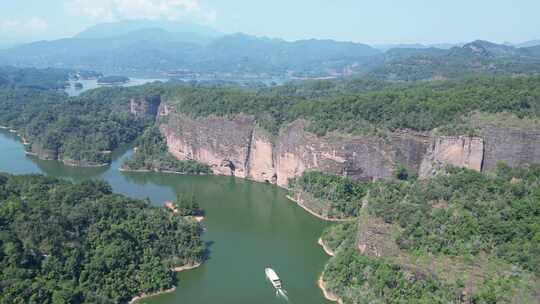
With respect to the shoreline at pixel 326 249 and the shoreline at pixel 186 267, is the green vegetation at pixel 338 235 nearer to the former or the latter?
the shoreline at pixel 326 249

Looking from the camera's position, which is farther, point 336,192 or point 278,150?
point 278,150

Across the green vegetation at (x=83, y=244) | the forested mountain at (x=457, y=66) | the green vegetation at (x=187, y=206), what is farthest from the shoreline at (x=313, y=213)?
the forested mountain at (x=457, y=66)

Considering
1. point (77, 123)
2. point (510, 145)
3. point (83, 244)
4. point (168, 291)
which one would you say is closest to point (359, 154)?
point (510, 145)

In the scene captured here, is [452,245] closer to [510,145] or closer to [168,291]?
[510,145]

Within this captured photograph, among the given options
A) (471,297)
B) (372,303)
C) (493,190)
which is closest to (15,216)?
(372,303)

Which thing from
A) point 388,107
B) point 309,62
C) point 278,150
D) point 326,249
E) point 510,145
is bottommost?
point 326,249

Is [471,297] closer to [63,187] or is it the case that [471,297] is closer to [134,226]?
[134,226]
